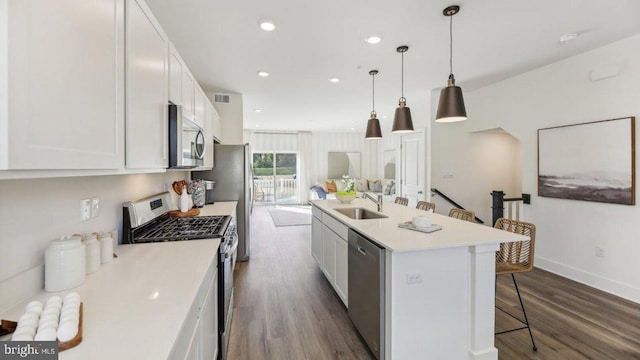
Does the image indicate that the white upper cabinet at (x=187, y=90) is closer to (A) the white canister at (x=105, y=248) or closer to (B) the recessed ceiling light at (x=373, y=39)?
(A) the white canister at (x=105, y=248)

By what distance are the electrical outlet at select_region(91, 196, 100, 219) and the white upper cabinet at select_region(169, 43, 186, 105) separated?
0.78m

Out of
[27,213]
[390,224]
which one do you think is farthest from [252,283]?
[27,213]

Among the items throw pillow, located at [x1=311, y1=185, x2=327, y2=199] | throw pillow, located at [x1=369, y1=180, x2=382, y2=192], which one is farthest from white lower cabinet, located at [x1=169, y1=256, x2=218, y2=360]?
throw pillow, located at [x1=369, y1=180, x2=382, y2=192]

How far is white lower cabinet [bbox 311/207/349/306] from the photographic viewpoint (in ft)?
8.39

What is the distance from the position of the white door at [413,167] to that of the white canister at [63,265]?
4.83m

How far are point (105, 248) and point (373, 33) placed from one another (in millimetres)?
2754

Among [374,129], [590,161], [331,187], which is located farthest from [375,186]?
[590,161]

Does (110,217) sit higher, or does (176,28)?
(176,28)

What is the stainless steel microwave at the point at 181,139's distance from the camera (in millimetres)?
1805

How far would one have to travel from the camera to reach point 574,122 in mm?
3369

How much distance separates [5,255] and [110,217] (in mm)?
741

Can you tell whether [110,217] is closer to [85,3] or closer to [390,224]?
[85,3]

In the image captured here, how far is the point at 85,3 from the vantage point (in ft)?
3.07

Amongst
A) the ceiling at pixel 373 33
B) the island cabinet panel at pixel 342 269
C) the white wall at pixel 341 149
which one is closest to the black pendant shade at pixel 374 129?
the ceiling at pixel 373 33
